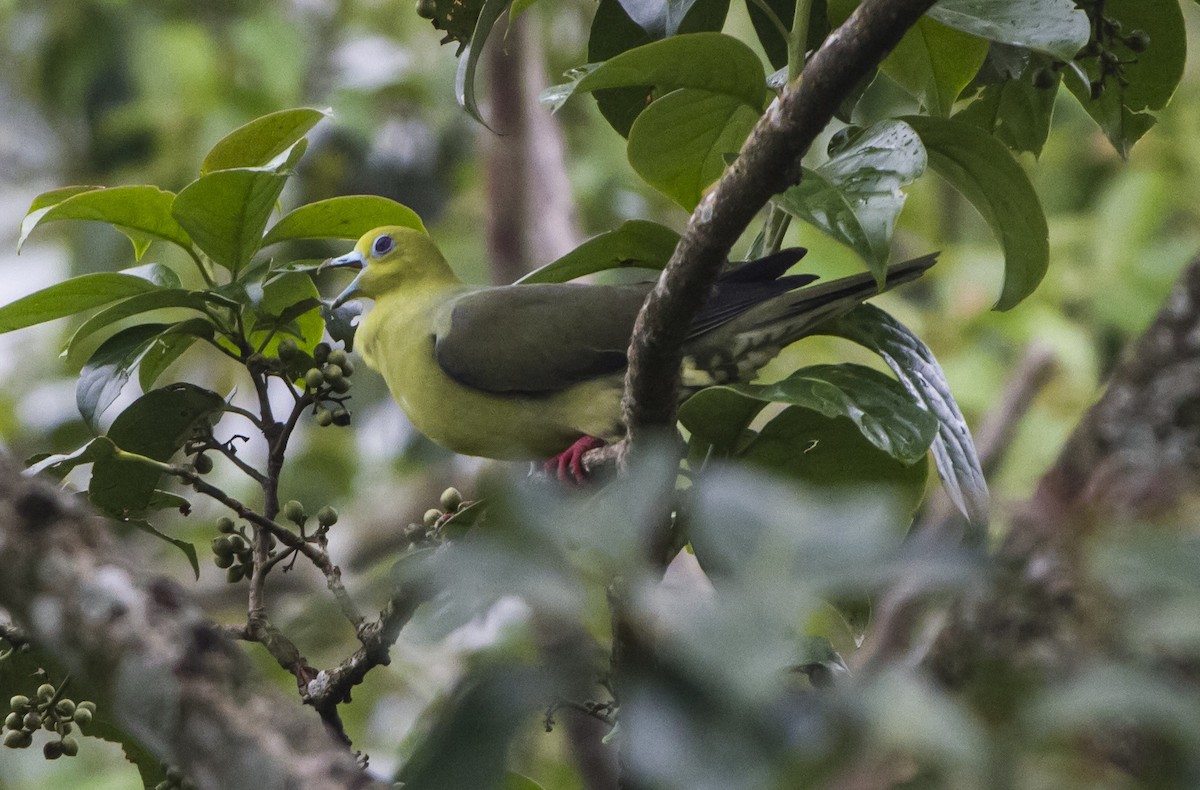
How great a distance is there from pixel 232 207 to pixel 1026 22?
1.08m

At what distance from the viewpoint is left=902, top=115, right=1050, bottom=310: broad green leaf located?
177cm

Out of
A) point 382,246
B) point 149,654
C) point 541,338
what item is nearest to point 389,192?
point 382,246

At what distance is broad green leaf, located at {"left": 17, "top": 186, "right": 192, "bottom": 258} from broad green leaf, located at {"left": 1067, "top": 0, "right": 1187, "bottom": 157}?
139 cm

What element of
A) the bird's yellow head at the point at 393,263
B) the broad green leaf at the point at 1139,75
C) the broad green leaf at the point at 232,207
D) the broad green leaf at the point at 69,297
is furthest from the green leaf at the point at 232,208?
the bird's yellow head at the point at 393,263

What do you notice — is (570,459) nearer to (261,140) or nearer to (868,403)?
(261,140)

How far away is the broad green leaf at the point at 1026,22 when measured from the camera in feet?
5.45

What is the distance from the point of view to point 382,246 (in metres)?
3.42

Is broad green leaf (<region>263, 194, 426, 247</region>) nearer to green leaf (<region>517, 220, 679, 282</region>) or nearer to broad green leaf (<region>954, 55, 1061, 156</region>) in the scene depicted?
green leaf (<region>517, 220, 679, 282</region>)

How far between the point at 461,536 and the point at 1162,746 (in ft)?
3.92

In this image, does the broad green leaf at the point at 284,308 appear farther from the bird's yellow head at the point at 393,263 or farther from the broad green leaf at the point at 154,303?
the bird's yellow head at the point at 393,263

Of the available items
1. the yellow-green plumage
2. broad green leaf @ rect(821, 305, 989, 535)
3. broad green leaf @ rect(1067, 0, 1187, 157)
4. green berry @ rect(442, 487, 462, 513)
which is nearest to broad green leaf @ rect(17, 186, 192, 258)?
green berry @ rect(442, 487, 462, 513)

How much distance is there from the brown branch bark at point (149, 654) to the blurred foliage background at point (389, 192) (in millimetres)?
3394

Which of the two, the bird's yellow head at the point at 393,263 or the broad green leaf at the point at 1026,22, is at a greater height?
the broad green leaf at the point at 1026,22

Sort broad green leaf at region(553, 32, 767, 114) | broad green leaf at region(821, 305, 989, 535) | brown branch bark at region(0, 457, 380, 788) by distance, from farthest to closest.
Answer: broad green leaf at region(821, 305, 989, 535)
broad green leaf at region(553, 32, 767, 114)
brown branch bark at region(0, 457, 380, 788)
